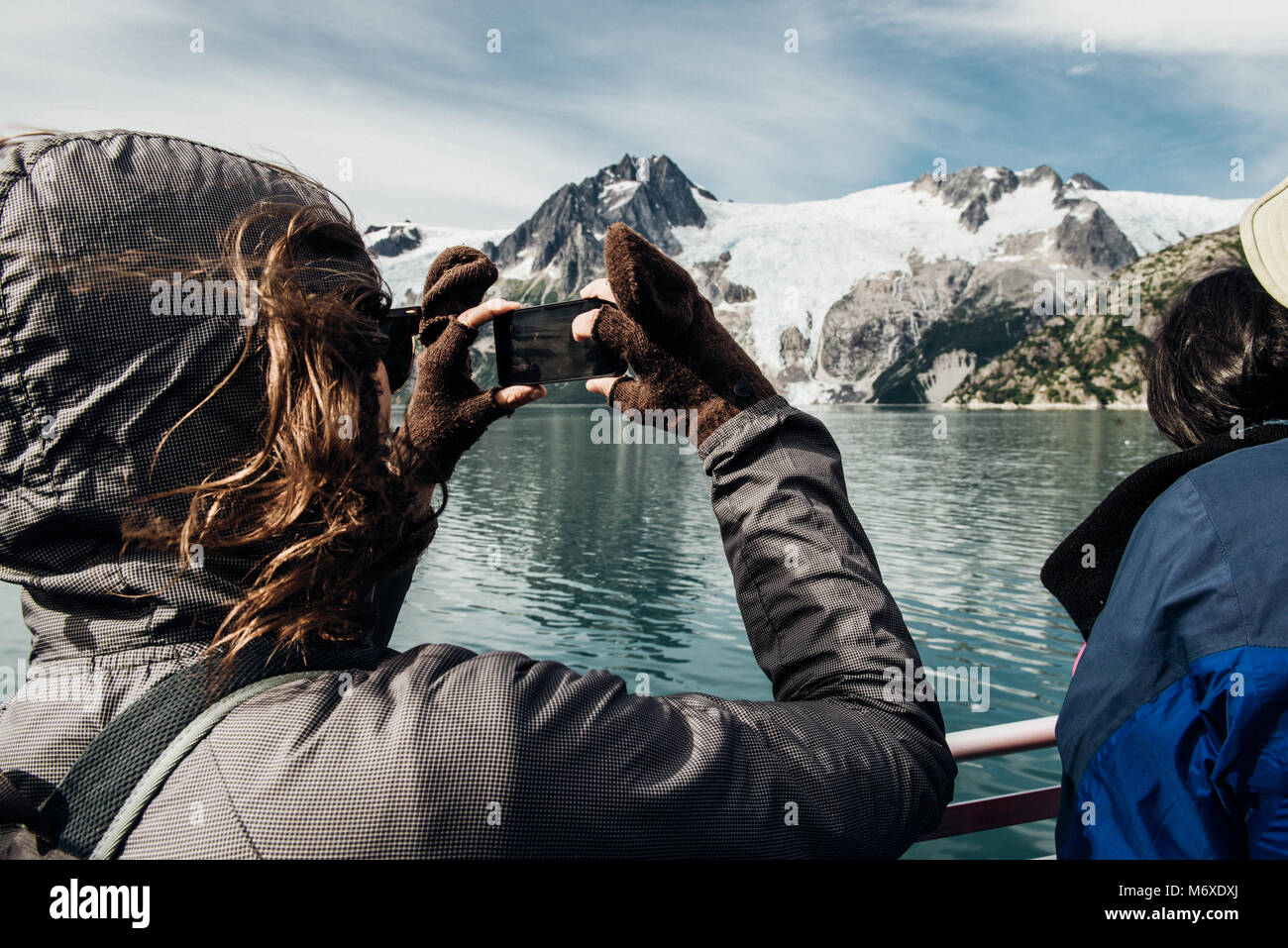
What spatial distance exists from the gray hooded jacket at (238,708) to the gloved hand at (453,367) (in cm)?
51

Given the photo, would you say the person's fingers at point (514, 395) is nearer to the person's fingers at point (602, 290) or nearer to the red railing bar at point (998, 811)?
the person's fingers at point (602, 290)

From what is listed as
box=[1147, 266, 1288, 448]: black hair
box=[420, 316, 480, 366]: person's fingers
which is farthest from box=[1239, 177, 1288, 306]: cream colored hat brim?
box=[420, 316, 480, 366]: person's fingers

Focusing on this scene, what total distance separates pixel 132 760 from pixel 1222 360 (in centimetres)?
223

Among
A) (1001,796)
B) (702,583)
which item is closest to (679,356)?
(1001,796)

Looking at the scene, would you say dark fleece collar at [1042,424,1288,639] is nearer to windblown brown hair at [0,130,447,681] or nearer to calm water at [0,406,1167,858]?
windblown brown hair at [0,130,447,681]

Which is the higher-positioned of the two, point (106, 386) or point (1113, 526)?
point (106, 386)

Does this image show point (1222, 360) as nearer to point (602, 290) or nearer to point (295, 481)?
point (602, 290)

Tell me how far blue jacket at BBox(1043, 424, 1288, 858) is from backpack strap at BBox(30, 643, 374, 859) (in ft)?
4.89

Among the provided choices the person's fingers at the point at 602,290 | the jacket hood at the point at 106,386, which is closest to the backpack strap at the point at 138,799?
the jacket hood at the point at 106,386

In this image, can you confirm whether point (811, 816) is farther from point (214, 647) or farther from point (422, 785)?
point (214, 647)

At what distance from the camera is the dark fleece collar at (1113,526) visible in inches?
69.0

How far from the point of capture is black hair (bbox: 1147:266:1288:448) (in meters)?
1.93

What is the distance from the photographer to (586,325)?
66.7 inches
